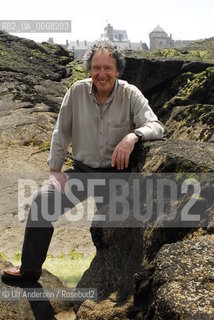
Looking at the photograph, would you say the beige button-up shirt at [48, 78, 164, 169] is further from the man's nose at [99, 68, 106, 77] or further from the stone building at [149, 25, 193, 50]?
the stone building at [149, 25, 193, 50]

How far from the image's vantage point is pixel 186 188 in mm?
4832

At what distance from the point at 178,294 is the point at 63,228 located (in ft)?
21.3

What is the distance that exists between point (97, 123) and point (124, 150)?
721 mm

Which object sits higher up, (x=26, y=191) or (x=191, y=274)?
(x=191, y=274)

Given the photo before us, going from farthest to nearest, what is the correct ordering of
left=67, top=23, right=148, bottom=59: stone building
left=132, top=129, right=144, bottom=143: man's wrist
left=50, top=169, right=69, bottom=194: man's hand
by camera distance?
left=67, top=23, right=148, bottom=59: stone building, left=50, top=169, right=69, bottom=194: man's hand, left=132, top=129, right=144, bottom=143: man's wrist

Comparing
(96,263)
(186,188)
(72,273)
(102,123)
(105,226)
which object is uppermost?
(102,123)

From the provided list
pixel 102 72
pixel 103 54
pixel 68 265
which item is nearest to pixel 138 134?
pixel 102 72

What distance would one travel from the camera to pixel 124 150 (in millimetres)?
5711

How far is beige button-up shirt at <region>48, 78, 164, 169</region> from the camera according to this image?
6.14 m

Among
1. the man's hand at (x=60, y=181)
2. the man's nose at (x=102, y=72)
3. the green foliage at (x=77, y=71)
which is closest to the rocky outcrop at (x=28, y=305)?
the man's hand at (x=60, y=181)

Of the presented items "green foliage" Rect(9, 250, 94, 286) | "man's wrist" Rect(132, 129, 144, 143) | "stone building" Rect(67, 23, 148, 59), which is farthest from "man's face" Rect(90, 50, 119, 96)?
"stone building" Rect(67, 23, 148, 59)

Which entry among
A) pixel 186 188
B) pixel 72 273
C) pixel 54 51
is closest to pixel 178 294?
pixel 186 188

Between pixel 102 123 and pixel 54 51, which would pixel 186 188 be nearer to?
pixel 102 123

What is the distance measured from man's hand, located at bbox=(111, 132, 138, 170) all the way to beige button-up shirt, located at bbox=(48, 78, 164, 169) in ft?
1.14
